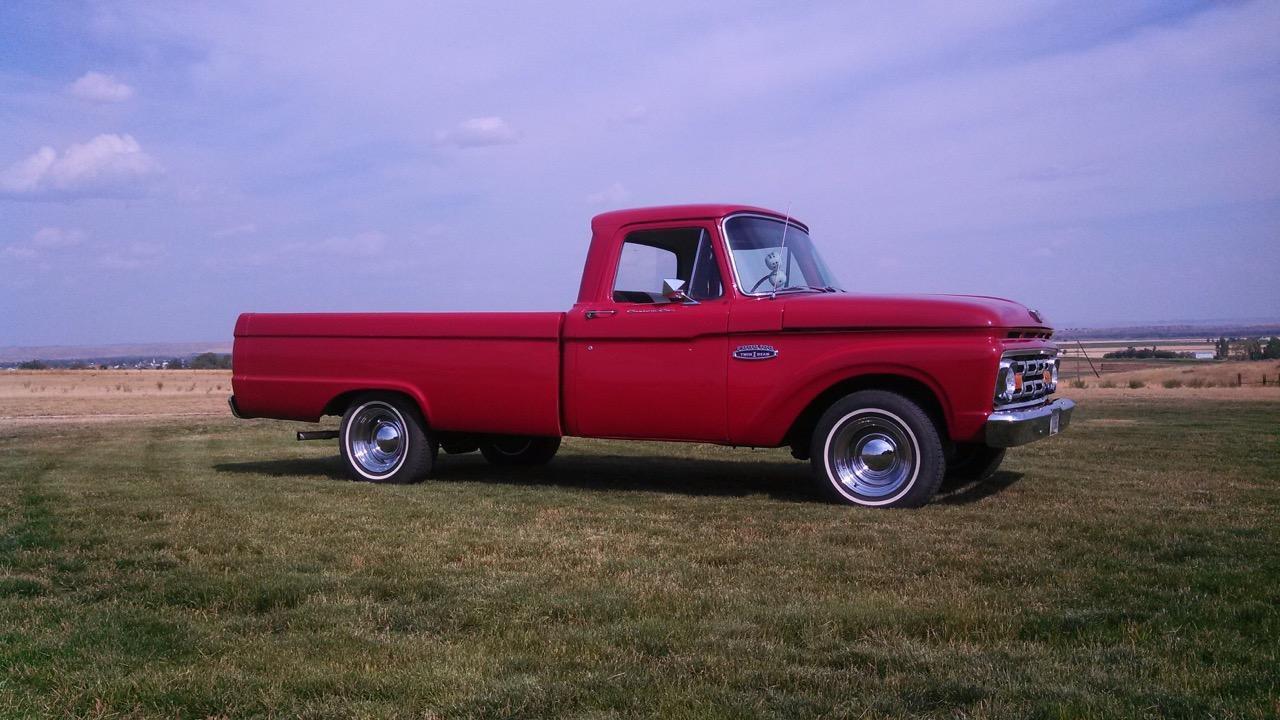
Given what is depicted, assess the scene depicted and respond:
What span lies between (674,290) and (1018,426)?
2.47 meters

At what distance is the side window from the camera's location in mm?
7488

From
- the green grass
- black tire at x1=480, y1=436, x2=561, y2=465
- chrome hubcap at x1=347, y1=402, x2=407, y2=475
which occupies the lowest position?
the green grass

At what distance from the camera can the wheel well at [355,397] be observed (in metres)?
8.49

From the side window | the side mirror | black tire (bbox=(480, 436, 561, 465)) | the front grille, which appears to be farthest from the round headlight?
black tire (bbox=(480, 436, 561, 465))

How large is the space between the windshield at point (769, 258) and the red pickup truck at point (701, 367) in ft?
0.05

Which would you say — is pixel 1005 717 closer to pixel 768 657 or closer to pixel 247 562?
pixel 768 657

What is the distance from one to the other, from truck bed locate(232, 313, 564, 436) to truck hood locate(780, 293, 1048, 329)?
1.91m

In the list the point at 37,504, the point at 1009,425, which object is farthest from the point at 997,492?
the point at 37,504

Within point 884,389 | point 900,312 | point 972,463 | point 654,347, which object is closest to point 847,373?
point 884,389

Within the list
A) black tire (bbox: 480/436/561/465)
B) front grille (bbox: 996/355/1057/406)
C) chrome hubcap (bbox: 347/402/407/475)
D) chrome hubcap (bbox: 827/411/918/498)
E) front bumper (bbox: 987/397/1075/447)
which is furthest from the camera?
black tire (bbox: 480/436/561/465)

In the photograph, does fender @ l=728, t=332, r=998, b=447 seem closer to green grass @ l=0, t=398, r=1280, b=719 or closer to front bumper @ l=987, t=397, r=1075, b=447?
front bumper @ l=987, t=397, r=1075, b=447

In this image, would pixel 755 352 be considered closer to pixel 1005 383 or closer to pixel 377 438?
pixel 1005 383

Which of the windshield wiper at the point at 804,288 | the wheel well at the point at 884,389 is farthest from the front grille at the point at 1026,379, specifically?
the windshield wiper at the point at 804,288

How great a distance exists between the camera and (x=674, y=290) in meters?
7.30
